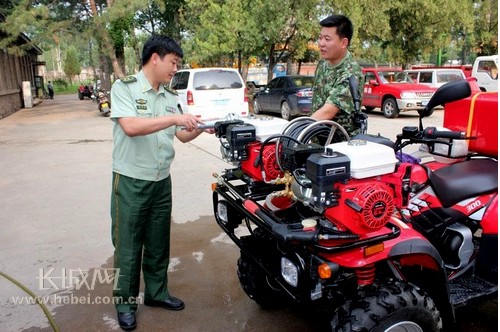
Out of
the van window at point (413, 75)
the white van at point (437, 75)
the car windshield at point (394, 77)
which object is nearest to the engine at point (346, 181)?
the car windshield at point (394, 77)

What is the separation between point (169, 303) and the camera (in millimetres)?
3182

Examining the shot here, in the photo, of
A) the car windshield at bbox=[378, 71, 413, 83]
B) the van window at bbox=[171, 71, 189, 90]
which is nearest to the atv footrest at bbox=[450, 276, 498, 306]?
the van window at bbox=[171, 71, 189, 90]

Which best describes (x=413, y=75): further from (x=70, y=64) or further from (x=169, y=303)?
(x=70, y=64)

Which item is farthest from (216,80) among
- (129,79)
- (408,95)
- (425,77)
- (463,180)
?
(463,180)

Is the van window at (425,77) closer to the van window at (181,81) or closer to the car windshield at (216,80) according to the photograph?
the car windshield at (216,80)

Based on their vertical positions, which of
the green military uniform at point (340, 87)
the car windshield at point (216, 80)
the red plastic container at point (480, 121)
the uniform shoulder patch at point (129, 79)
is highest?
the car windshield at point (216, 80)

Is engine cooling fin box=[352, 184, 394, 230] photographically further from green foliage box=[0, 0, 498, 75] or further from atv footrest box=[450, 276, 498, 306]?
green foliage box=[0, 0, 498, 75]

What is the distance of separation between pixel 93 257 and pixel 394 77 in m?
13.7

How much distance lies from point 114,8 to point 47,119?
16.8 ft

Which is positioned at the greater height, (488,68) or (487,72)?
(488,68)

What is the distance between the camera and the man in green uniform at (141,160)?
268cm

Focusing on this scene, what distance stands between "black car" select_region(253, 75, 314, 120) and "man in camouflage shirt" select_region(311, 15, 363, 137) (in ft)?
34.1

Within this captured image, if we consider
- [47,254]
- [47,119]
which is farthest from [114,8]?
[47,254]

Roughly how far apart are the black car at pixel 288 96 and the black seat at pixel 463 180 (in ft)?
35.6
